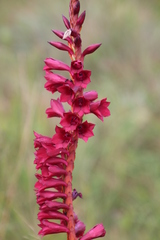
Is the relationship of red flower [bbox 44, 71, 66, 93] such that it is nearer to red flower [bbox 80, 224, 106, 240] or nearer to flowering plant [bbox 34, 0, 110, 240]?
flowering plant [bbox 34, 0, 110, 240]

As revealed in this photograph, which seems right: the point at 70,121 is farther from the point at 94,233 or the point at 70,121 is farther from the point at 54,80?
the point at 94,233

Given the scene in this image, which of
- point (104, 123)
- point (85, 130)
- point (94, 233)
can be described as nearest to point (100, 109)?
point (85, 130)

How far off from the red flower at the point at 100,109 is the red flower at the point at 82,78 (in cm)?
10

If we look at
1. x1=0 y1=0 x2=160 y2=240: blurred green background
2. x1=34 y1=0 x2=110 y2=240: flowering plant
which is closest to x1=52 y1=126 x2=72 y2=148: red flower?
x1=34 y1=0 x2=110 y2=240: flowering plant

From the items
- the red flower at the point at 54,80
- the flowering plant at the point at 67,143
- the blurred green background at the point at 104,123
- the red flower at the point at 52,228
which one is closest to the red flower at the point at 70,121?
the flowering plant at the point at 67,143

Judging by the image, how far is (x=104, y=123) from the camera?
7184mm

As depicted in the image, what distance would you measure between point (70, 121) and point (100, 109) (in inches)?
5.3

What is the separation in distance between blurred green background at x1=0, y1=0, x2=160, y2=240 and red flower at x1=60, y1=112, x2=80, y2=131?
2.53ft

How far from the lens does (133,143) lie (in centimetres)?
691

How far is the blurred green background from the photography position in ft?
12.3

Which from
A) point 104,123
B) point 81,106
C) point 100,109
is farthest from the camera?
point 104,123

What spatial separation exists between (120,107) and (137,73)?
2.42 metres

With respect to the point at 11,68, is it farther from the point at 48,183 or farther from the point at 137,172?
the point at 48,183

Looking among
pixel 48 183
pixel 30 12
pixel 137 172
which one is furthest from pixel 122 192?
pixel 30 12
